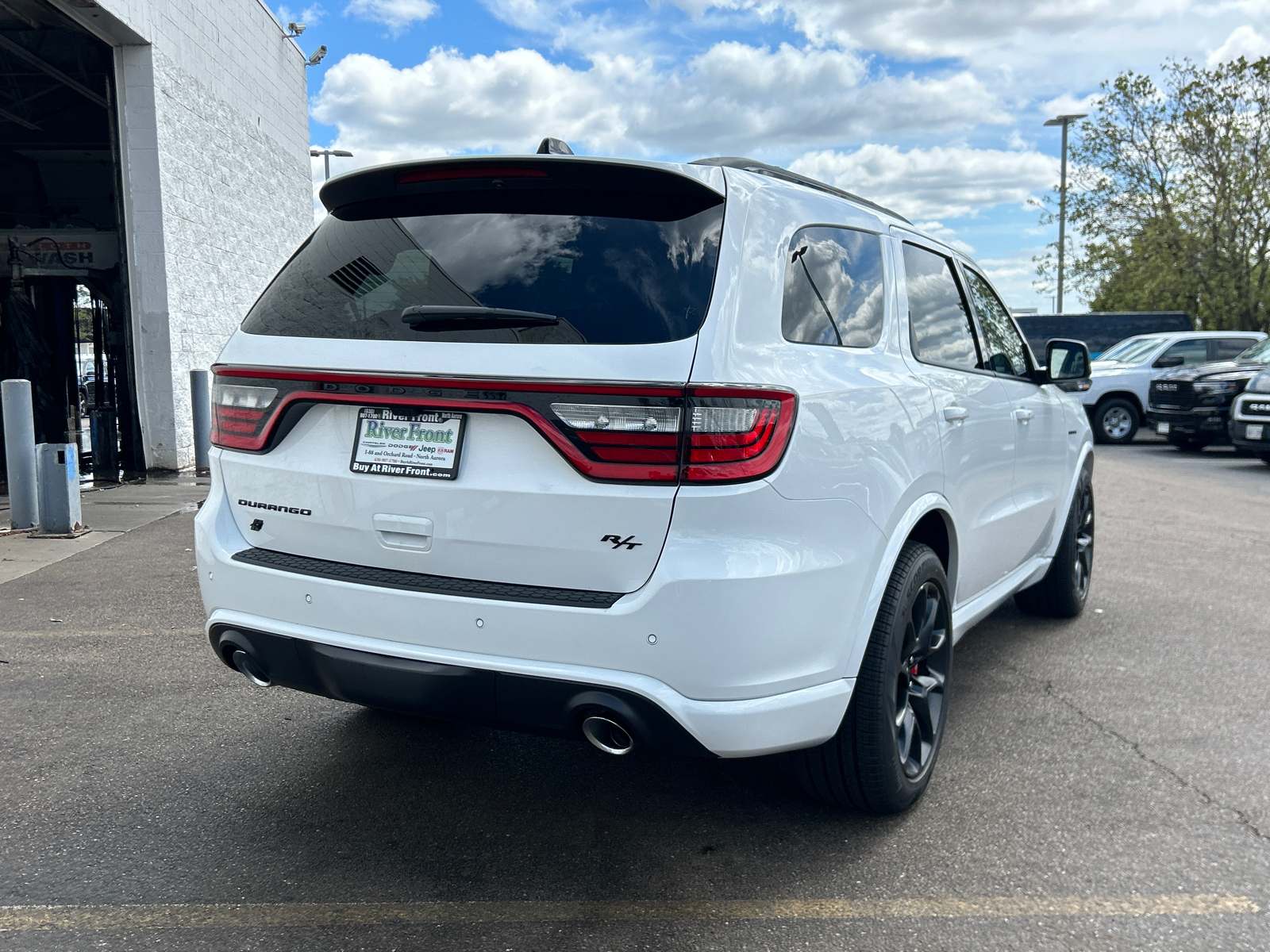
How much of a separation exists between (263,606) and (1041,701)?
306 centimetres

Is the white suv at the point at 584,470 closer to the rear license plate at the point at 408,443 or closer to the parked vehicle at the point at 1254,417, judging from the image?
the rear license plate at the point at 408,443

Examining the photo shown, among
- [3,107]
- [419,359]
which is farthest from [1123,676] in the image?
[3,107]

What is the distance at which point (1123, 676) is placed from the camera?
15.4ft

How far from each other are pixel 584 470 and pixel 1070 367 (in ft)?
11.2

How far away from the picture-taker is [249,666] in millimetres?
2988

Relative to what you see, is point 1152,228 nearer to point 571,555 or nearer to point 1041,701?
point 1041,701

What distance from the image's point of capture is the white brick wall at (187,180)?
12.1 meters

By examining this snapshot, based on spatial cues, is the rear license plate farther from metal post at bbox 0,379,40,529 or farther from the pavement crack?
metal post at bbox 0,379,40,529

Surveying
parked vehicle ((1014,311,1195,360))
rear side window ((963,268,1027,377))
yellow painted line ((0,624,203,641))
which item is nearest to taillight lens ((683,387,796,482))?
rear side window ((963,268,1027,377))

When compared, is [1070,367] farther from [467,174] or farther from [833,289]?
[467,174]

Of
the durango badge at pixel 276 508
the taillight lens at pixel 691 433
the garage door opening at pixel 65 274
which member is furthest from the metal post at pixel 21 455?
the taillight lens at pixel 691 433

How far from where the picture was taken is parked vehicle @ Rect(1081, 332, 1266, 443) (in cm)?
1755

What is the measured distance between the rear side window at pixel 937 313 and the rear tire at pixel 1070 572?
1.67 meters

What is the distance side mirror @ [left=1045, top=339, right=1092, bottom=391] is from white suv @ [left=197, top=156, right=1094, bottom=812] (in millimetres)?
2155
